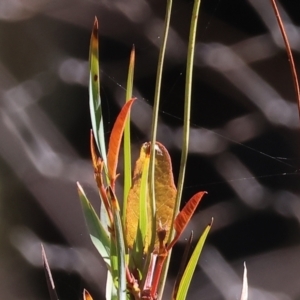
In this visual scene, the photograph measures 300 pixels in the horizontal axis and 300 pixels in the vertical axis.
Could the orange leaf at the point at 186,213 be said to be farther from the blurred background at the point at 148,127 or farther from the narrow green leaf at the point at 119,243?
the blurred background at the point at 148,127

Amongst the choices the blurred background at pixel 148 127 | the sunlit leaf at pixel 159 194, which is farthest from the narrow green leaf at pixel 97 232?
the blurred background at pixel 148 127

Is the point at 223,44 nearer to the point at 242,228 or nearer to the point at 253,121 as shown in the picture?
the point at 253,121

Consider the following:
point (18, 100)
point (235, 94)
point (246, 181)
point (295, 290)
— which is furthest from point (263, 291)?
point (18, 100)

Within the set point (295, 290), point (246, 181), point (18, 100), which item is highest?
point (18, 100)

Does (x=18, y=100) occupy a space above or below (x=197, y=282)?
above

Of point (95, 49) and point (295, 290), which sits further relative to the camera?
point (295, 290)

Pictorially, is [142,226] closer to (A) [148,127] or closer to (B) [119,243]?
(B) [119,243]

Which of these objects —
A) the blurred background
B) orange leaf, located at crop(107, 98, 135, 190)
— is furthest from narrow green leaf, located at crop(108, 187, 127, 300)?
the blurred background

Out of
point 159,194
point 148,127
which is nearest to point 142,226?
point 159,194
